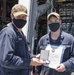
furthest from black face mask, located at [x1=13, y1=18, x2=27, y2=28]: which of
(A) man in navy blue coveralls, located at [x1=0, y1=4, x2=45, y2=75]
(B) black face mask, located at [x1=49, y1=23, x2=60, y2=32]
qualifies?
(B) black face mask, located at [x1=49, y1=23, x2=60, y2=32]

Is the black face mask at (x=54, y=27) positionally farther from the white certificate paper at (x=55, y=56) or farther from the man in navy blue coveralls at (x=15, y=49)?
the man in navy blue coveralls at (x=15, y=49)

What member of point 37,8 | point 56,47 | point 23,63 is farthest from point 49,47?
point 37,8

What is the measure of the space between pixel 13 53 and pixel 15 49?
8 cm

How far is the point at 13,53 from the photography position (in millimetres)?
2914

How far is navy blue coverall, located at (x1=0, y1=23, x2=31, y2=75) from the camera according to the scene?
286cm

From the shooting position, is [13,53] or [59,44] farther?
[59,44]

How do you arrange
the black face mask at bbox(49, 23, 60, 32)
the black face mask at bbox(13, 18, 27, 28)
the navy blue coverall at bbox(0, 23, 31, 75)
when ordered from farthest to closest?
1. the black face mask at bbox(49, 23, 60, 32)
2. the black face mask at bbox(13, 18, 27, 28)
3. the navy blue coverall at bbox(0, 23, 31, 75)

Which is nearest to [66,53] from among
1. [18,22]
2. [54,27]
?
[54,27]

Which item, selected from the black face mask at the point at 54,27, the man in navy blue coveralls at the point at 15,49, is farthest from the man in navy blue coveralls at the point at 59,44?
the man in navy blue coveralls at the point at 15,49

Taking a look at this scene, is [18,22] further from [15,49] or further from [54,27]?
[54,27]

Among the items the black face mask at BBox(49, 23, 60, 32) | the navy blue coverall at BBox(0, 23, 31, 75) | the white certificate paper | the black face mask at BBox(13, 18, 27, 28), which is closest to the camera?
the navy blue coverall at BBox(0, 23, 31, 75)

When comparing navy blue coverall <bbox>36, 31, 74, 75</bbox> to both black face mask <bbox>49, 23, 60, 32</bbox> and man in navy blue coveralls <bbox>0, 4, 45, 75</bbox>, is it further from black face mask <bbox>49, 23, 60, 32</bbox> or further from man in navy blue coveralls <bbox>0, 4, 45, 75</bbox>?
man in navy blue coveralls <bbox>0, 4, 45, 75</bbox>

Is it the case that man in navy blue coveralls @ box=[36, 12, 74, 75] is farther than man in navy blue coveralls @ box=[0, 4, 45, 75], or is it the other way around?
man in navy blue coveralls @ box=[36, 12, 74, 75]

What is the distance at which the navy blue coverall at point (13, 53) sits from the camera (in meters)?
2.86
